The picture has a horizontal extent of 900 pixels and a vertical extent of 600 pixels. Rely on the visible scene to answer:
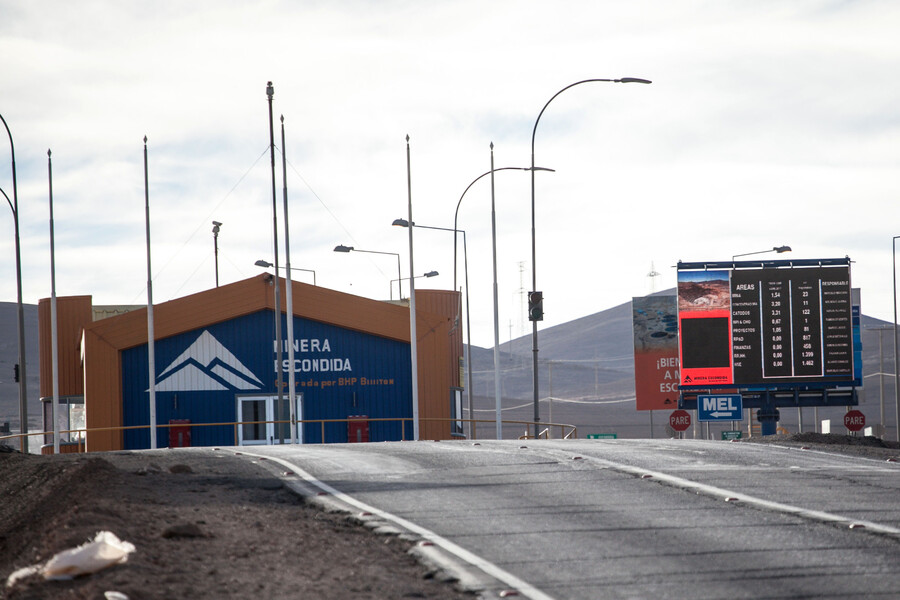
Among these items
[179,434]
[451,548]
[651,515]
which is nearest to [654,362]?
[179,434]

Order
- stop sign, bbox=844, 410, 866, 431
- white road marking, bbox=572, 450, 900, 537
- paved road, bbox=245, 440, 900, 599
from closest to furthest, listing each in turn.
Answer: paved road, bbox=245, 440, 900, 599
white road marking, bbox=572, 450, 900, 537
stop sign, bbox=844, 410, 866, 431

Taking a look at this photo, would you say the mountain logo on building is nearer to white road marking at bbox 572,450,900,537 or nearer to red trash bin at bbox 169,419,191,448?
red trash bin at bbox 169,419,191,448

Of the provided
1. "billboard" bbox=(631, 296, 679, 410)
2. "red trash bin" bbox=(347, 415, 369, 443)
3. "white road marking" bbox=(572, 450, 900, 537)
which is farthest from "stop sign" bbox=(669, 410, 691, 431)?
"white road marking" bbox=(572, 450, 900, 537)

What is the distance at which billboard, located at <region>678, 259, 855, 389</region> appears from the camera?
1531 inches

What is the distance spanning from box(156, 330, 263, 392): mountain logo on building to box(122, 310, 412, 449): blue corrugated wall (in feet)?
0.14

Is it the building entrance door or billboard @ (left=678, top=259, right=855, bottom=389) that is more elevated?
billboard @ (left=678, top=259, right=855, bottom=389)

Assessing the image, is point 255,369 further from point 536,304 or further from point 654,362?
point 654,362

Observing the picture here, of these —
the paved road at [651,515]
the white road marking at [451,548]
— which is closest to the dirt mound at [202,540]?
the white road marking at [451,548]

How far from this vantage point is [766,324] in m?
39.2

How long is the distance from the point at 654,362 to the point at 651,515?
173 ft

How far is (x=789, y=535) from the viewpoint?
10516 mm

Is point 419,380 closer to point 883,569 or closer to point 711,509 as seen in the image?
point 711,509

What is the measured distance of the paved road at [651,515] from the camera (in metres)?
8.80

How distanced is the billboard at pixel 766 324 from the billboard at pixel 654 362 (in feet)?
74.5
